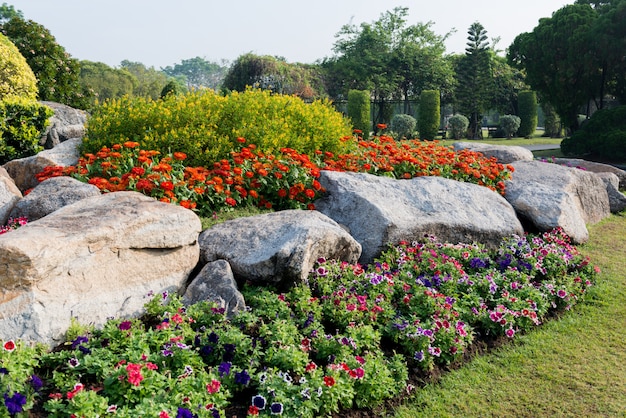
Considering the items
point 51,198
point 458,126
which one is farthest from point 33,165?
point 458,126

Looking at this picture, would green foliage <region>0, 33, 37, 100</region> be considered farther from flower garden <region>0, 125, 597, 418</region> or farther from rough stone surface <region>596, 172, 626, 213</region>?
rough stone surface <region>596, 172, 626, 213</region>

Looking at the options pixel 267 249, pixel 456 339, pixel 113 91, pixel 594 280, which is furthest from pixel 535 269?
pixel 113 91

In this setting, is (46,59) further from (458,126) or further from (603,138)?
(458,126)

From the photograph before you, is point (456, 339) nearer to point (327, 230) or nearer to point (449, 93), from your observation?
point (327, 230)

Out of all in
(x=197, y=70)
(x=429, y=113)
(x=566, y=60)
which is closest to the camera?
(x=566, y=60)

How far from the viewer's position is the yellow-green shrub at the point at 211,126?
6.50 m

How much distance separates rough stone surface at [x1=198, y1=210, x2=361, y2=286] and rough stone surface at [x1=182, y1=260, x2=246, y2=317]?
0.56 ft

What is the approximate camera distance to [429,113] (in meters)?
26.5

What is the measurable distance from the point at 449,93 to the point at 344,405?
34.6 m

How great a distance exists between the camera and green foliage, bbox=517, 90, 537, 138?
3117 centimetres

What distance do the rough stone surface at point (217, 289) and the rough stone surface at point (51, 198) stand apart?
1669mm

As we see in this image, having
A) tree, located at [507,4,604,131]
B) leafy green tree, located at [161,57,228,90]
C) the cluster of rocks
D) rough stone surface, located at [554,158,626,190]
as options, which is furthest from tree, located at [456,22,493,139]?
leafy green tree, located at [161,57,228,90]

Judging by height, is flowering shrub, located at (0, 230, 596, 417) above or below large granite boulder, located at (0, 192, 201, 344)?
below

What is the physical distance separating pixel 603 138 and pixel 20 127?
1645 cm
